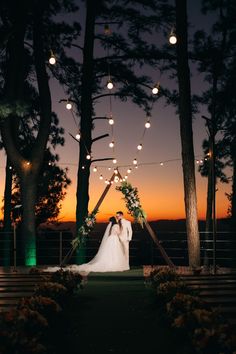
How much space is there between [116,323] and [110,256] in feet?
30.8

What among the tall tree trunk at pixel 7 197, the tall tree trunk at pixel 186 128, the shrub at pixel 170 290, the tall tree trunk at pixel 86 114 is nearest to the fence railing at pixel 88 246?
the tall tree trunk at pixel 186 128

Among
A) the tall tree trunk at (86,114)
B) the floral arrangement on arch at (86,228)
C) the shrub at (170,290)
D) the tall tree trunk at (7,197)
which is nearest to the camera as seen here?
the shrub at (170,290)

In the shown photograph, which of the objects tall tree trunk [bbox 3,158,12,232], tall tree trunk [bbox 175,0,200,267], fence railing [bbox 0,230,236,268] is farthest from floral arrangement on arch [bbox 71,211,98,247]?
tall tree trunk [bbox 3,158,12,232]

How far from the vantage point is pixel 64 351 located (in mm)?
6703

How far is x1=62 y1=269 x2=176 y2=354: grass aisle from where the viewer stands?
6.93m

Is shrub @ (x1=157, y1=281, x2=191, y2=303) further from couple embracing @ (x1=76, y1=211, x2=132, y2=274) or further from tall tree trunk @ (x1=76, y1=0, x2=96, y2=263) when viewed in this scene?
tall tree trunk @ (x1=76, y1=0, x2=96, y2=263)

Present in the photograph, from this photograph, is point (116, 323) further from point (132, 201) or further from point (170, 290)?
point (132, 201)

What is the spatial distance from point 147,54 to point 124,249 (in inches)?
361

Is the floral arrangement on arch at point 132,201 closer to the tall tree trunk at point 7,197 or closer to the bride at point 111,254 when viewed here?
the bride at point 111,254

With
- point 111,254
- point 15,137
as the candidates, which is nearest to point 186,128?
point 111,254

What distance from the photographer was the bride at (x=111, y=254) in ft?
58.0

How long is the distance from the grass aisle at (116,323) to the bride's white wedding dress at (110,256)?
394cm

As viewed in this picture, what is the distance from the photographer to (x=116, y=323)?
28.2ft

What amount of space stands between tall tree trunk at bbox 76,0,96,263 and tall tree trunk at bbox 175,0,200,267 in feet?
21.7
